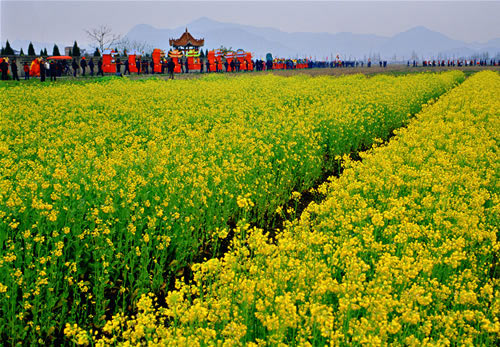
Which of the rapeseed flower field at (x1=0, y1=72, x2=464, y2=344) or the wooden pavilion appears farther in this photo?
the wooden pavilion

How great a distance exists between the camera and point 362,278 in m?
3.47

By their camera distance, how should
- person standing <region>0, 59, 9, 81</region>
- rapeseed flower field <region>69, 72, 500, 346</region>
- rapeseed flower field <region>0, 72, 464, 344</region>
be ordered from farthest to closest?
1. person standing <region>0, 59, 9, 81</region>
2. rapeseed flower field <region>0, 72, 464, 344</region>
3. rapeseed flower field <region>69, 72, 500, 346</region>

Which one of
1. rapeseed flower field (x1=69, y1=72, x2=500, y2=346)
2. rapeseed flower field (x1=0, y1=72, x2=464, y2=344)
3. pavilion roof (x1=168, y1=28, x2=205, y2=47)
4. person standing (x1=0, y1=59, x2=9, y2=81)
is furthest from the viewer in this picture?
pavilion roof (x1=168, y1=28, x2=205, y2=47)

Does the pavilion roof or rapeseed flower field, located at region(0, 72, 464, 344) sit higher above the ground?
the pavilion roof

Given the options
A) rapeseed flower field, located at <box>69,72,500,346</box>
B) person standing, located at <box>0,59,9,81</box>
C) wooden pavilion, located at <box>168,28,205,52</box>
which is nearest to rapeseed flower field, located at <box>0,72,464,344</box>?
rapeseed flower field, located at <box>69,72,500,346</box>

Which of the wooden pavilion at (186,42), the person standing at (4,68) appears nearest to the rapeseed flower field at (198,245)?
the person standing at (4,68)

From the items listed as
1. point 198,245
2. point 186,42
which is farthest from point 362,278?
point 186,42

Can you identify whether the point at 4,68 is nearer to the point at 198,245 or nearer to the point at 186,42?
the point at 198,245

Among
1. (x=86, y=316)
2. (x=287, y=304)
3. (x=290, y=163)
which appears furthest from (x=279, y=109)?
(x=287, y=304)

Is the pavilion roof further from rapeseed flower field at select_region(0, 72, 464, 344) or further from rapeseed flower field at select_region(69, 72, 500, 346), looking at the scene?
rapeseed flower field at select_region(69, 72, 500, 346)

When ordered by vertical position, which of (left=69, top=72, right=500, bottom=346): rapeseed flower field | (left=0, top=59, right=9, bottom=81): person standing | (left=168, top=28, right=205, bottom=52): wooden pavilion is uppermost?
(left=168, top=28, right=205, bottom=52): wooden pavilion

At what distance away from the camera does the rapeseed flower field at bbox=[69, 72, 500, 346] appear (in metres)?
3.06

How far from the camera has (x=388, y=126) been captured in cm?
1493

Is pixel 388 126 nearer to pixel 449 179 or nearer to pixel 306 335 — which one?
pixel 449 179
